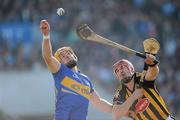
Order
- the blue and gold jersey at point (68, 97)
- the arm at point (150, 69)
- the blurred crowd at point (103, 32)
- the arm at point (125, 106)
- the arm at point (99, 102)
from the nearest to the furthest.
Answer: the arm at point (150, 69)
the arm at point (125, 106)
the blue and gold jersey at point (68, 97)
the arm at point (99, 102)
the blurred crowd at point (103, 32)

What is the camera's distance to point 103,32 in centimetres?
1662

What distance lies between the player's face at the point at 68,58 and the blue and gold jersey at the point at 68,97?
127 millimetres

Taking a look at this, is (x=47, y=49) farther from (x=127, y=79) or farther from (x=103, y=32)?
(x=103, y=32)

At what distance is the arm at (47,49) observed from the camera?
8516mm

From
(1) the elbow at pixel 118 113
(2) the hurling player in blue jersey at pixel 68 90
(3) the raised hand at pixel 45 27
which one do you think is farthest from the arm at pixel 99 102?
(3) the raised hand at pixel 45 27

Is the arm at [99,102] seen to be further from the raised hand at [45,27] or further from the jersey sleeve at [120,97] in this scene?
the raised hand at [45,27]

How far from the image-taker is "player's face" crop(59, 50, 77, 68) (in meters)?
9.09

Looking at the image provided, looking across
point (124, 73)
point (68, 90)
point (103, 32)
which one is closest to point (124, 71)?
point (124, 73)

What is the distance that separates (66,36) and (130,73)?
305 inches

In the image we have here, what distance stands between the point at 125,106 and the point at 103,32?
25.9 feet

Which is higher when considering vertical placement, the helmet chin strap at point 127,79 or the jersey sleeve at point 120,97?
the helmet chin strap at point 127,79

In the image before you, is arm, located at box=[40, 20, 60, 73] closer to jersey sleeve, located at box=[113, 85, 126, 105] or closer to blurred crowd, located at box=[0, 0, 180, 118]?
jersey sleeve, located at box=[113, 85, 126, 105]

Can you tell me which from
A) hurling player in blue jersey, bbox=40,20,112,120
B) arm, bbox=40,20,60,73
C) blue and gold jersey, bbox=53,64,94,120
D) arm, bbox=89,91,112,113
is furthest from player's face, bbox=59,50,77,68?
arm, bbox=89,91,112,113

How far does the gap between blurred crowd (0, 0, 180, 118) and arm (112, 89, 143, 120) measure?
22.0 feet
